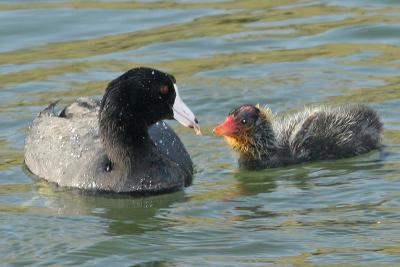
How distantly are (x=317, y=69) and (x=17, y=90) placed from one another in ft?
9.74

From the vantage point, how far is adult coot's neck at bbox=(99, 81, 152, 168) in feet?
33.0

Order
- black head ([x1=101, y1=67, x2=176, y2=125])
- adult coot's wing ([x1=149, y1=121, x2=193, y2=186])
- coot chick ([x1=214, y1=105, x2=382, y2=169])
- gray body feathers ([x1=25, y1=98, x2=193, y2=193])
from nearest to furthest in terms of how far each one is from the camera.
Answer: black head ([x1=101, y1=67, x2=176, y2=125]), gray body feathers ([x1=25, y1=98, x2=193, y2=193]), adult coot's wing ([x1=149, y1=121, x2=193, y2=186]), coot chick ([x1=214, y1=105, x2=382, y2=169])

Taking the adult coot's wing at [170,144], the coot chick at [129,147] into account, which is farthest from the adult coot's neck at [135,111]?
the adult coot's wing at [170,144]

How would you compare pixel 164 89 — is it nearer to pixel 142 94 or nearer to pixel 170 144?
pixel 142 94

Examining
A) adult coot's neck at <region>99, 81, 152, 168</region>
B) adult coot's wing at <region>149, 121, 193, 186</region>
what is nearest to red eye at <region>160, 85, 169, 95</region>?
adult coot's neck at <region>99, 81, 152, 168</region>

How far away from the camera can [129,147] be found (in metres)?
10.2

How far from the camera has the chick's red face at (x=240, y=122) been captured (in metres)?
10.6

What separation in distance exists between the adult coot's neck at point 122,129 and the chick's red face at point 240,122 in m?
0.69

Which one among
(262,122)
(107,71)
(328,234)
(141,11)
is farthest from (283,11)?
(328,234)

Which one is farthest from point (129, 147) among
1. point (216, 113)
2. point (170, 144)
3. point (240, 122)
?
point (216, 113)

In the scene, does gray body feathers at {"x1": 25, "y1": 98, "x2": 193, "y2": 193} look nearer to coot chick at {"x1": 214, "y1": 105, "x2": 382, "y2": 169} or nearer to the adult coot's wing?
the adult coot's wing

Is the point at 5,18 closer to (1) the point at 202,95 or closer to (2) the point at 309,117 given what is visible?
(1) the point at 202,95

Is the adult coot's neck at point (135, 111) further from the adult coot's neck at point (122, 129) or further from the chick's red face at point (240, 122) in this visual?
the chick's red face at point (240, 122)

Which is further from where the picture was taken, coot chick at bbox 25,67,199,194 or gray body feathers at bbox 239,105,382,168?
gray body feathers at bbox 239,105,382,168
